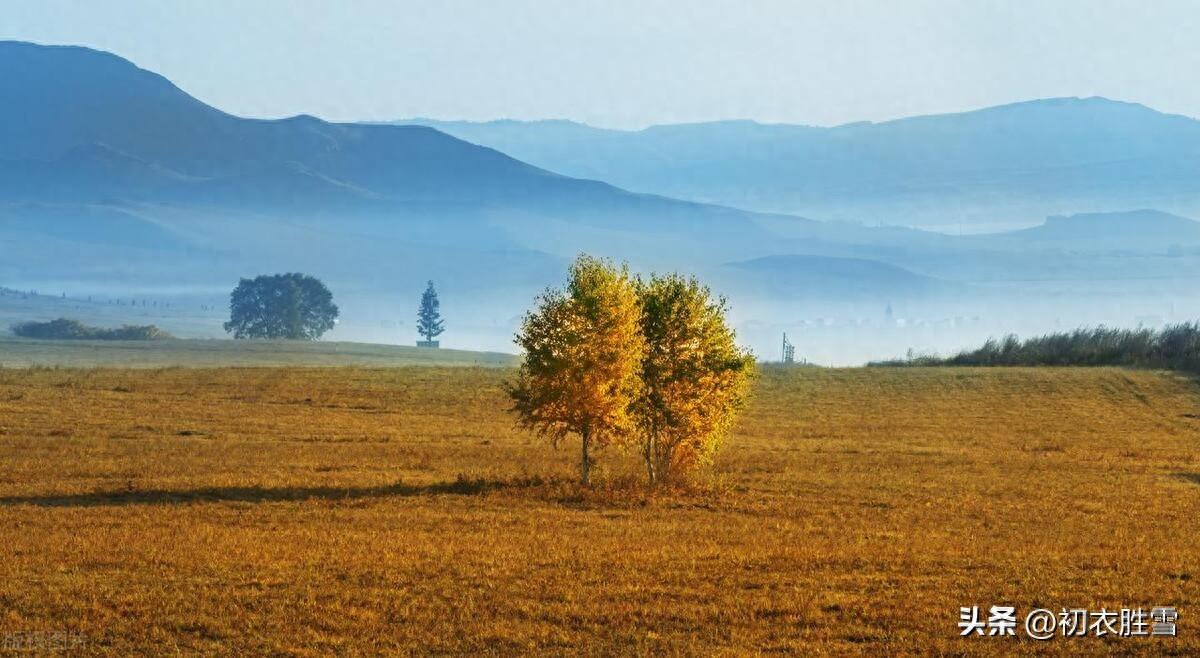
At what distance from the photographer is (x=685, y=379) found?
4678 centimetres

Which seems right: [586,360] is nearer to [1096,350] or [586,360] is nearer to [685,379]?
[685,379]

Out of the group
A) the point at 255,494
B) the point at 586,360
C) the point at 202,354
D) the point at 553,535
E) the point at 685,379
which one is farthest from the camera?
the point at 202,354

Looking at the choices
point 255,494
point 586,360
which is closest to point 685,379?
point 586,360

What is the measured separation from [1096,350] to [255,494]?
90.5 m

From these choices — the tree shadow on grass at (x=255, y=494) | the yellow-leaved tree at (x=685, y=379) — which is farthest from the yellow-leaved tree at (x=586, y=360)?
the tree shadow on grass at (x=255, y=494)

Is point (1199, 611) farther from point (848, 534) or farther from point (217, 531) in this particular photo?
point (217, 531)

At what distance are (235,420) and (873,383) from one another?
47.4 metres

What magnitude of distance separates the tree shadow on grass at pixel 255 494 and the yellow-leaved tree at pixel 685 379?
549 cm

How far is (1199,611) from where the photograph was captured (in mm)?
Result: 24484

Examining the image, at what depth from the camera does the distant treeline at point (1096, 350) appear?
109m

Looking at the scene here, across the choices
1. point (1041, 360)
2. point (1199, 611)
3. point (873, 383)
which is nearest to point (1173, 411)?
point (873, 383)

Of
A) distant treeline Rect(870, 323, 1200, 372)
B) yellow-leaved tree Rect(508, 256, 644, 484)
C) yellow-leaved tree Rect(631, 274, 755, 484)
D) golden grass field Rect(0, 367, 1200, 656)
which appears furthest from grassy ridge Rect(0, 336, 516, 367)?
yellow-leaved tree Rect(508, 256, 644, 484)

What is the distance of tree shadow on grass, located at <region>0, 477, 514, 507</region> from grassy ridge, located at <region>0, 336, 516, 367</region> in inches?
3476

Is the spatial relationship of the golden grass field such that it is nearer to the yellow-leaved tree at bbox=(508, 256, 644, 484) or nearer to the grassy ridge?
the yellow-leaved tree at bbox=(508, 256, 644, 484)
